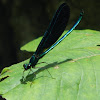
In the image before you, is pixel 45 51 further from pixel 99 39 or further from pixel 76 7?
pixel 76 7

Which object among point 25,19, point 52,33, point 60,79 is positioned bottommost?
point 60,79

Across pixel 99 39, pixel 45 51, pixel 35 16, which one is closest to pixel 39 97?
pixel 45 51

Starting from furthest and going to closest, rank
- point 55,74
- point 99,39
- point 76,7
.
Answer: point 76,7 → point 99,39 → point 55,74

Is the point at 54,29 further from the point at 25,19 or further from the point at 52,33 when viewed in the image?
the point at 25,19

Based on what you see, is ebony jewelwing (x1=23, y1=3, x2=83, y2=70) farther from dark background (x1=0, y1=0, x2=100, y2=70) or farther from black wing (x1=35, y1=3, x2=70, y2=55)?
dark background (x1=0, y1=0, x2=100, y2=70)

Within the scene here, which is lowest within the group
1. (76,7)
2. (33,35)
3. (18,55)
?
(18,55)

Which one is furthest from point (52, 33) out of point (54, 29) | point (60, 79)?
point (60, 79)
